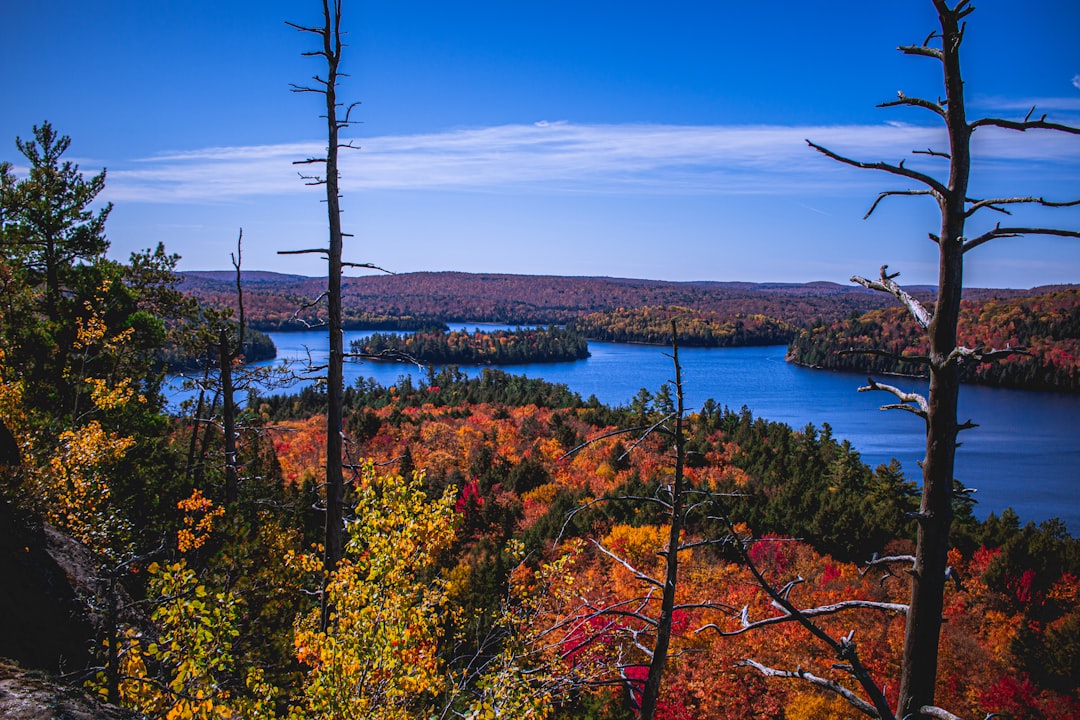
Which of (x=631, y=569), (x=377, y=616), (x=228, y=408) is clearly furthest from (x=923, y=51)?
(x=228, y=408)

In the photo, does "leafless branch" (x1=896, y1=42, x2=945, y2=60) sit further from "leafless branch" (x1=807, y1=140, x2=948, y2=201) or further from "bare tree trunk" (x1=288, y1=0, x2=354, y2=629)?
"bare tree trunk" (x1=288, y1=0, x2=354, y2=629)

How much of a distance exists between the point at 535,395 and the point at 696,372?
66.6 meters

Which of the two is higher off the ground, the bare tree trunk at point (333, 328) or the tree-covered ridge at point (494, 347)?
the bare tree trunk at point (333, 328)

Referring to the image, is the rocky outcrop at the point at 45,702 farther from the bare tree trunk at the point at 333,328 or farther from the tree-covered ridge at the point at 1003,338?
the tree-covered ridge at the point at 1003,338

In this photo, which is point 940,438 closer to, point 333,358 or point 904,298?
point 904,298

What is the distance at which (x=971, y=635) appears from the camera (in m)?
25.9

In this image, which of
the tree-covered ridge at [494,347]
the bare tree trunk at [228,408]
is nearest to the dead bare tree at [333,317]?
the bare tree trunk at [228,408]

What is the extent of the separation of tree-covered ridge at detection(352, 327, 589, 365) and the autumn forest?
86453 mm

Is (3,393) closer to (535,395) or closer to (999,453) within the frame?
(535,395)

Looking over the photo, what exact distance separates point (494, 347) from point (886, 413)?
273ft

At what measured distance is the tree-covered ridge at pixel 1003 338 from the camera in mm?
107875

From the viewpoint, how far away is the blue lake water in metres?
51.8

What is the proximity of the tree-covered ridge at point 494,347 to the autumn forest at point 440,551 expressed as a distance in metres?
86.5

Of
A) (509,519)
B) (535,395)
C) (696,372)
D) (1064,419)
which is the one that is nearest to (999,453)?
(1064,419)
